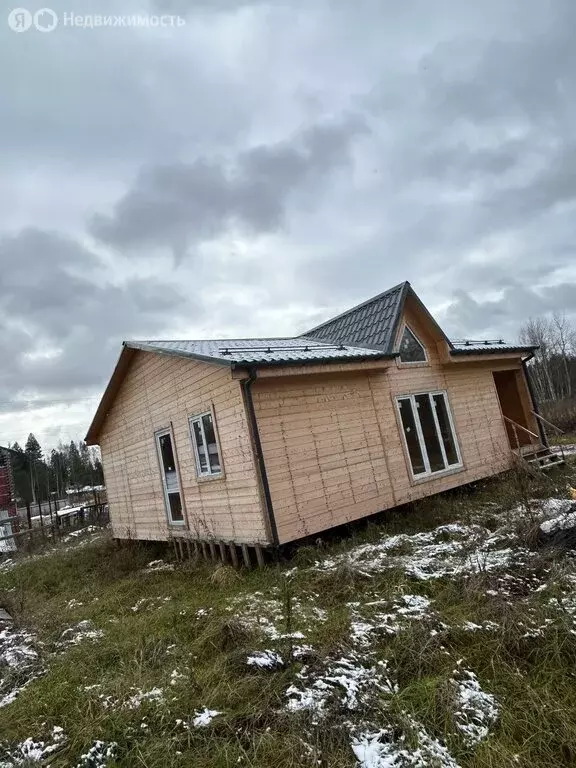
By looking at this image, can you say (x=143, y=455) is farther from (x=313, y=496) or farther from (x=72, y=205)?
(x=72, y=205)

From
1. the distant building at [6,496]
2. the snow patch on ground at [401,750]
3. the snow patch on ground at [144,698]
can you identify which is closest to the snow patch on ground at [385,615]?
the snow patch on ground at [401,750]

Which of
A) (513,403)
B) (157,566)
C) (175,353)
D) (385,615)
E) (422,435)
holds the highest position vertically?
(175,353)

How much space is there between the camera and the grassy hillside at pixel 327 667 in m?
3.04

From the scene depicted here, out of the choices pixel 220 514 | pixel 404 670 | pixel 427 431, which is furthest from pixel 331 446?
pixel 404 670

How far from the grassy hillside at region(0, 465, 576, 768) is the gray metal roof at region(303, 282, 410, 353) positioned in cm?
520

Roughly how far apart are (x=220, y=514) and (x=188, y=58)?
31.7 ft

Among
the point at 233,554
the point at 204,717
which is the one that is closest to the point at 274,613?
the point at 204,717

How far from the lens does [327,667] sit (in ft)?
12.8

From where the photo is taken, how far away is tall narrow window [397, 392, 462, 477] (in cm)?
1069

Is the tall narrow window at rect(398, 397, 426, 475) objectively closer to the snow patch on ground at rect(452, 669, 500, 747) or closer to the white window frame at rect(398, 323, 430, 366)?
the white window frame at rect(398, 323, 430, 366)

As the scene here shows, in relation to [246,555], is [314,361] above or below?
above

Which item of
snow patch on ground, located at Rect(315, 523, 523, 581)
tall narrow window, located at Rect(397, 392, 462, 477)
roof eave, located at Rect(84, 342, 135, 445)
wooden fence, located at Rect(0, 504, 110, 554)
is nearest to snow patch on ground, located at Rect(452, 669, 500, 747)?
snow patch on ground, located at Rect(315, 523, 523, 581)

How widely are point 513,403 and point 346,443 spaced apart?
8456 millimetres

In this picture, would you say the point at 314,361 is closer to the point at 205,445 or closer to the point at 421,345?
the point at 205,445
